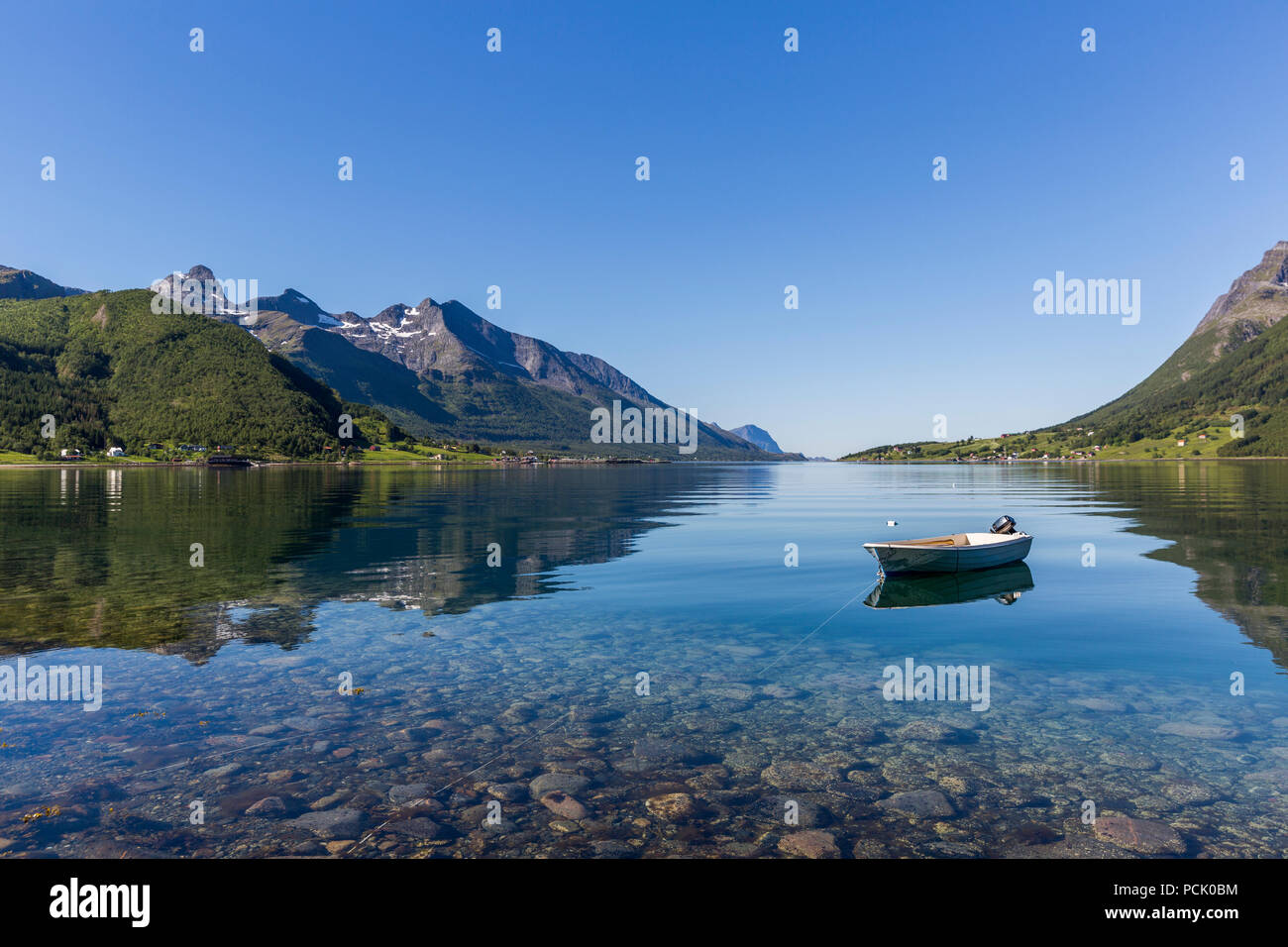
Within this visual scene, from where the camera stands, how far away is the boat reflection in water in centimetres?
3700

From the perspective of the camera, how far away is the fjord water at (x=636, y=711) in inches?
513

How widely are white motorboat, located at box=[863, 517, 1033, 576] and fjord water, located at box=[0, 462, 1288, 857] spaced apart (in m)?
1.23

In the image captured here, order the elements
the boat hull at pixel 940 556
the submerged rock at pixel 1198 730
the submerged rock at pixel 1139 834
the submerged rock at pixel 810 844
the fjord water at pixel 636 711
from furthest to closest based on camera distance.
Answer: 1. the boat hull at pixel 940 556
2. the submerged rock at pixel 1198 730
3. the fjord water at pixel 636 711
4. the submerged rock at pixel 1139 834
5. the submerged rock at pixel 810 844

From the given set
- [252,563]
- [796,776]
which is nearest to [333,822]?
[796,776]

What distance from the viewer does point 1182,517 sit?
79000 millimetres

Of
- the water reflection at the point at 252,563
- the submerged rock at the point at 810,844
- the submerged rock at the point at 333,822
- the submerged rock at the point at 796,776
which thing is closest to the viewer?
the submerged rock at the point at 810,844

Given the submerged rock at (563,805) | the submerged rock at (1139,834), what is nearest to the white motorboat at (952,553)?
the submerged rock at (1139,834)

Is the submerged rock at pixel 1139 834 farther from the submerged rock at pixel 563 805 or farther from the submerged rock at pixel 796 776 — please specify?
the submerged rock at pixel 563 805

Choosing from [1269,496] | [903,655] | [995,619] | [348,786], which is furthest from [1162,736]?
[1269,496]

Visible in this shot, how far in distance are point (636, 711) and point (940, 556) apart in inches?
1121

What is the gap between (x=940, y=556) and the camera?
41.2 metres

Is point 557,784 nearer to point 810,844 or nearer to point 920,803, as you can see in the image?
point 810,844
